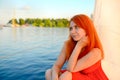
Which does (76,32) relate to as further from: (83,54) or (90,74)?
(90,74)

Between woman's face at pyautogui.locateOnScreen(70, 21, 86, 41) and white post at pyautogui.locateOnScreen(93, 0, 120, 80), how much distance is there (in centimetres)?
40

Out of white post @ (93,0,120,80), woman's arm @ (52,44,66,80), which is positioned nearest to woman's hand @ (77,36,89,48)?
woman's arm @ (52,44,66,80)

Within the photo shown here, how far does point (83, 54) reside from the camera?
2027 millimetres

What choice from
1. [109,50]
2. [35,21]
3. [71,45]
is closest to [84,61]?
[71,45]

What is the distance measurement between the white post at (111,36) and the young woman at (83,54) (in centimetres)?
30

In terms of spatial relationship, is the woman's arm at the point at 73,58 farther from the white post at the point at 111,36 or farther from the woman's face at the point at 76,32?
the white post at the point at 111,36

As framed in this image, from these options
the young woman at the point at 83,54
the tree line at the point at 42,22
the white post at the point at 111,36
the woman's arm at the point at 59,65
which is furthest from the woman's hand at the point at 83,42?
the tree line at the point at 42,22

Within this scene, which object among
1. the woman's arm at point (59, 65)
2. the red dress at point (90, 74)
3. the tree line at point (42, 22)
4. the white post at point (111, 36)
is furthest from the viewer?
the tree line at point (42, 22)

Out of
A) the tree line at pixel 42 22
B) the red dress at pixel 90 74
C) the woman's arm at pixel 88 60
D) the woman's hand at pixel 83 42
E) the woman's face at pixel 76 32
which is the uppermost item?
the woman's face at pixel 76 32

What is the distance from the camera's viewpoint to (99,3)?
96.6 inches

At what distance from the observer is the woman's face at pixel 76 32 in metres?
2.00

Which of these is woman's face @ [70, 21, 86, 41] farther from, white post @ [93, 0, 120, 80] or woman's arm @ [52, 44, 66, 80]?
white post @ [93, 0, 120, 80]

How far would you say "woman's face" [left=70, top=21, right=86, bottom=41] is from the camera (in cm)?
200

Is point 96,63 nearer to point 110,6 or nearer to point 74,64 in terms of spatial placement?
point 74,64
